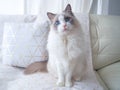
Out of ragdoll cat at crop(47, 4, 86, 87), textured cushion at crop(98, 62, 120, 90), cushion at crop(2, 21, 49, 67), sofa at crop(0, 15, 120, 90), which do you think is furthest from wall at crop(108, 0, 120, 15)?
ragdoll cat at crop(47, 4, 86, 87)

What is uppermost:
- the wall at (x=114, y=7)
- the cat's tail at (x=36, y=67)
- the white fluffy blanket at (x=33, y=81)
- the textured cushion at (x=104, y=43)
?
the wall at (x=114, y=7)

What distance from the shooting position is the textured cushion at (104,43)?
176cm

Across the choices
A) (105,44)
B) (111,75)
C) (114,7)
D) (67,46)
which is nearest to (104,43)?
(105,44)

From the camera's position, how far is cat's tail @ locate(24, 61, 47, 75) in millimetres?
1467

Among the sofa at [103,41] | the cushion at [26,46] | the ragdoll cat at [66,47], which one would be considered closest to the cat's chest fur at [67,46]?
the ragdoll cat at [66,47]

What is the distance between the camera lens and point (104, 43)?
1.77m

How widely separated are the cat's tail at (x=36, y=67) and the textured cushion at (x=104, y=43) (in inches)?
19.2

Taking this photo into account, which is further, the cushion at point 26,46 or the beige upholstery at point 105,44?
the beige upholstery at point 105,44

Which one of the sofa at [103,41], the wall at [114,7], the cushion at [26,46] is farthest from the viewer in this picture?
the wall at [114,7]

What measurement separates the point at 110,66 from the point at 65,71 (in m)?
0.61

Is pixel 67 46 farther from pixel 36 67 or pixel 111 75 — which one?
pixel 111 75

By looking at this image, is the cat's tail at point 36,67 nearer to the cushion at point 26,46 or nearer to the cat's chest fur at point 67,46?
the cushion at point 26,46

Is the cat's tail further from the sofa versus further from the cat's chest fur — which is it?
the sofa

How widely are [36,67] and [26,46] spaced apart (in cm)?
20
